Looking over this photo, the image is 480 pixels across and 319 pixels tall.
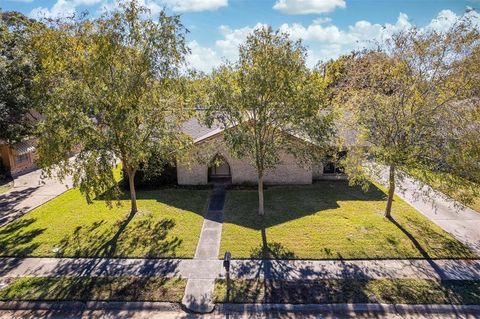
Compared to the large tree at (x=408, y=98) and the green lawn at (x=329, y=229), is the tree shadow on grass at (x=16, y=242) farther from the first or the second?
the large tree at (x=408, y=98)

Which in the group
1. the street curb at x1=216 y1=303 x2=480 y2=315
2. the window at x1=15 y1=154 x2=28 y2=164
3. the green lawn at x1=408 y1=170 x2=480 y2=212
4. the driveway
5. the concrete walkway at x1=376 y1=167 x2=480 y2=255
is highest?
the window at x1=15 y1=154 x2=28 y2=164

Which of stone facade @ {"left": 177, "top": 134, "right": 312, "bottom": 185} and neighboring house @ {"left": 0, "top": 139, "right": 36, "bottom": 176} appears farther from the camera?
neighboring house @ {"left": 0, "top": 139, "right": 36, "bottom": 176}

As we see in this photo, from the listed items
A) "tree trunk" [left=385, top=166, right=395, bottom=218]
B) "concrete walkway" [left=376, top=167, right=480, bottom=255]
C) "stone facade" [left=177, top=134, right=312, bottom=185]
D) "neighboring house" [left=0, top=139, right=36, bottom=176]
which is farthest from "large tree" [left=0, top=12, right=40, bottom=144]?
"concrete walkway" [left=376, top=167, right=480, bottom=255]

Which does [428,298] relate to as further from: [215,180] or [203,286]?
[215,180]

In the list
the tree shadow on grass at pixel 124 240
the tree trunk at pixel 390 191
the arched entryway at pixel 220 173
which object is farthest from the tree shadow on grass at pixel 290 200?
the tree shadow on grass at pixel 124 240

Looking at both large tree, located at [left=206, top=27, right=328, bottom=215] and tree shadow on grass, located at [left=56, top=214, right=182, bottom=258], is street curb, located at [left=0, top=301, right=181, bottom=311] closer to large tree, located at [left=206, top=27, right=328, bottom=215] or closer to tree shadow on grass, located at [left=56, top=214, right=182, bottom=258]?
tree shadow on grass, located at [left=56, top=214, right=182, bottom=258]

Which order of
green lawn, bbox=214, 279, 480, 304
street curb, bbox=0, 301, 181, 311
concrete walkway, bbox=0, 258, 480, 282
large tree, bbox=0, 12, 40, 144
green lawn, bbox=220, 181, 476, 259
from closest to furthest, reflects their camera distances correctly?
street curb, bbox=0, 301, 181, 311
green lawn, bbox=214, 279, 480, 304
concrete walkway, bbox=0, 258, 480, 282
green lawn, bbox=220, 181, 476, 259
large tree, bbox=0, 12, 40, 144

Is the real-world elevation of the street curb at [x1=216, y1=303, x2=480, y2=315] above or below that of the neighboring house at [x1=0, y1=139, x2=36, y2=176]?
below
